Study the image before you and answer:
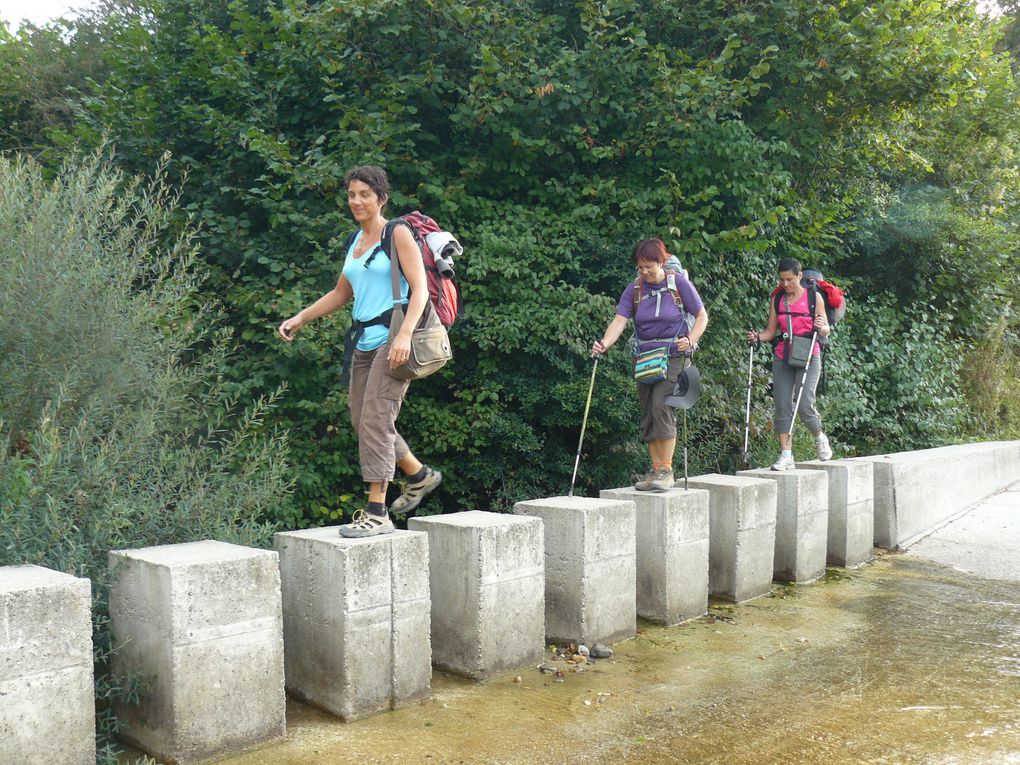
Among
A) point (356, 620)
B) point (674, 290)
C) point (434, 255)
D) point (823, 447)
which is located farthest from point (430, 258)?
point (823, 447)

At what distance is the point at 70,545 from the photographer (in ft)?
12.7

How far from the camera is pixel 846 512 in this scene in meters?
7.61

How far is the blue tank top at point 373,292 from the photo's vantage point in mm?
4699

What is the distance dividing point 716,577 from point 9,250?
4.54 m

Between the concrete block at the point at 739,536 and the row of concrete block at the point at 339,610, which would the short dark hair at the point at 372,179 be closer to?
the row of concrete block at the point at 339,610

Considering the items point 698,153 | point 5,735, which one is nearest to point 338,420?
point 698,153

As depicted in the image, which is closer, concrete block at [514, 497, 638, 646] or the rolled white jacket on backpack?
the rolled white jacket on backpack

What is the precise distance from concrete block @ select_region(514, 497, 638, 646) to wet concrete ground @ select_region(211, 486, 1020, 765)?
0.61ft

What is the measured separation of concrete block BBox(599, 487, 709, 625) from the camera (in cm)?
585

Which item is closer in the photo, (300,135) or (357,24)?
(357,24)

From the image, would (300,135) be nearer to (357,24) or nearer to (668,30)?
(357,24)

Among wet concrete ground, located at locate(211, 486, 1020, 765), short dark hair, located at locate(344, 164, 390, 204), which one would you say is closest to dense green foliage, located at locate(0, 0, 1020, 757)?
short dark hair, located at locate(344, 164, 390, 204)

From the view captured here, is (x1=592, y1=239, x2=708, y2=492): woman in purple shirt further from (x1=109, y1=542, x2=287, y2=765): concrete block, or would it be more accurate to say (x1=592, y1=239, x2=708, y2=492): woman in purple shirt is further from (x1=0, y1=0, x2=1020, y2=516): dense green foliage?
(x1=109, y1=542, x2=287, y2=765): concrete block

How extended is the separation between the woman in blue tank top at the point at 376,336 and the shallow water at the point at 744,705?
37.3 inches
